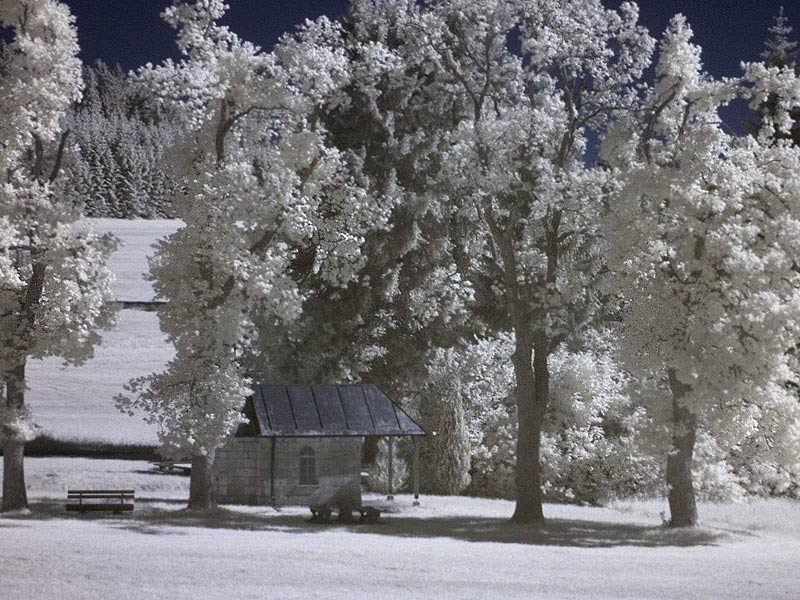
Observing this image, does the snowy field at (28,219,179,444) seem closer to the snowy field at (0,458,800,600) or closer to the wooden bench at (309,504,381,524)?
the snowy field at (0,458,800,600)

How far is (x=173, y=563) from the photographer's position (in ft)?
65.0

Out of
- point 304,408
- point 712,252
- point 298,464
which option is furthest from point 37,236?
point 712,252

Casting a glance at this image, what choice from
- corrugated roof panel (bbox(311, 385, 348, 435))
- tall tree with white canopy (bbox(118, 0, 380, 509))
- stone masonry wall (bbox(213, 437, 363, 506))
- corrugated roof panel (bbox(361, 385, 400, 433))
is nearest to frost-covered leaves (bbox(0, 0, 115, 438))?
tall tree with white canopy (bbox(118, 0, 380, 509))

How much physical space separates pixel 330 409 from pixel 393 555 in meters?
11.5

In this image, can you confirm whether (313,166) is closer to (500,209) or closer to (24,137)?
(500,209)

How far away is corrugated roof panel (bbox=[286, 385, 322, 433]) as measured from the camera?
3292 cm

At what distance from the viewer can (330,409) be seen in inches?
1323

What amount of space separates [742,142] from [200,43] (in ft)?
47.3

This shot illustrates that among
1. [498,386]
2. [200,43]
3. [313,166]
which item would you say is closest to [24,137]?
[200,43]

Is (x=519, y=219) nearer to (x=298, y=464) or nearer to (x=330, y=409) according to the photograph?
(x=330, y=409)

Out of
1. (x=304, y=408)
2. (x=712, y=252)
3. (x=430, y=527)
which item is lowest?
(x=430, y=527)

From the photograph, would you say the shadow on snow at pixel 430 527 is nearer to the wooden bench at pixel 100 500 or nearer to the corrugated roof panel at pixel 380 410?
the wooden bench at pixel 100 500

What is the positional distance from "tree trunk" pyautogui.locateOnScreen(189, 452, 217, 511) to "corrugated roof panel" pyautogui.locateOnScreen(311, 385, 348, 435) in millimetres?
3814

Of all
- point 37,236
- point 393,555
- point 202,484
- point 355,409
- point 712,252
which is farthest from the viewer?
point 355,409
